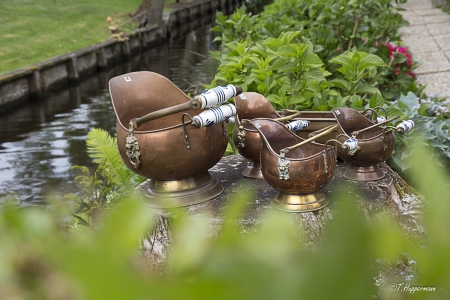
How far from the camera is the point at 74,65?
12.1m

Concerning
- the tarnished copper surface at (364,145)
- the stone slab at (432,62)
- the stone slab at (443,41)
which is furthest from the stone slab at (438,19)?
the tarnished copper surface at (364,145)

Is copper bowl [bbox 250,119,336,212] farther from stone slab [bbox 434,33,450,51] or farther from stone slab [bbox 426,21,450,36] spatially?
stone slab [bbox 426,21,450,36]

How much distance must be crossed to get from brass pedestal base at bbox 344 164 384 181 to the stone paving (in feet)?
8.54

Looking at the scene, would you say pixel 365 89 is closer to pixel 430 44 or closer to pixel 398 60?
pixel 398 60

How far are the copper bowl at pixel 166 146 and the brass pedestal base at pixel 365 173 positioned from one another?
60cm

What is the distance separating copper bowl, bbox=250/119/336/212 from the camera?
2.11 m

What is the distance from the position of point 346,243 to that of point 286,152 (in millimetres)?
1729

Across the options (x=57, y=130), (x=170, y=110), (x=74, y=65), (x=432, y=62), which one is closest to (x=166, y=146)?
(x=170, y=110)

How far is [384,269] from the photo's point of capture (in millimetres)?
598

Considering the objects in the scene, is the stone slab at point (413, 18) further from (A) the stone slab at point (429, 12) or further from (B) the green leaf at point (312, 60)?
(B) the green leaf at point (312, 60)

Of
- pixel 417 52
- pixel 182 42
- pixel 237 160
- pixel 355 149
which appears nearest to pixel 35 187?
pixel 237 160

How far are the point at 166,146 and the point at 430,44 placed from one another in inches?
282

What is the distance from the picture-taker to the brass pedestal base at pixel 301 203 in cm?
217

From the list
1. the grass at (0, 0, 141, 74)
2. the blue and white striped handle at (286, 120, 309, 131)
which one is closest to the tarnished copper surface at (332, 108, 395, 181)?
the blue and white striped handle at (286, 120, 309, 131)
